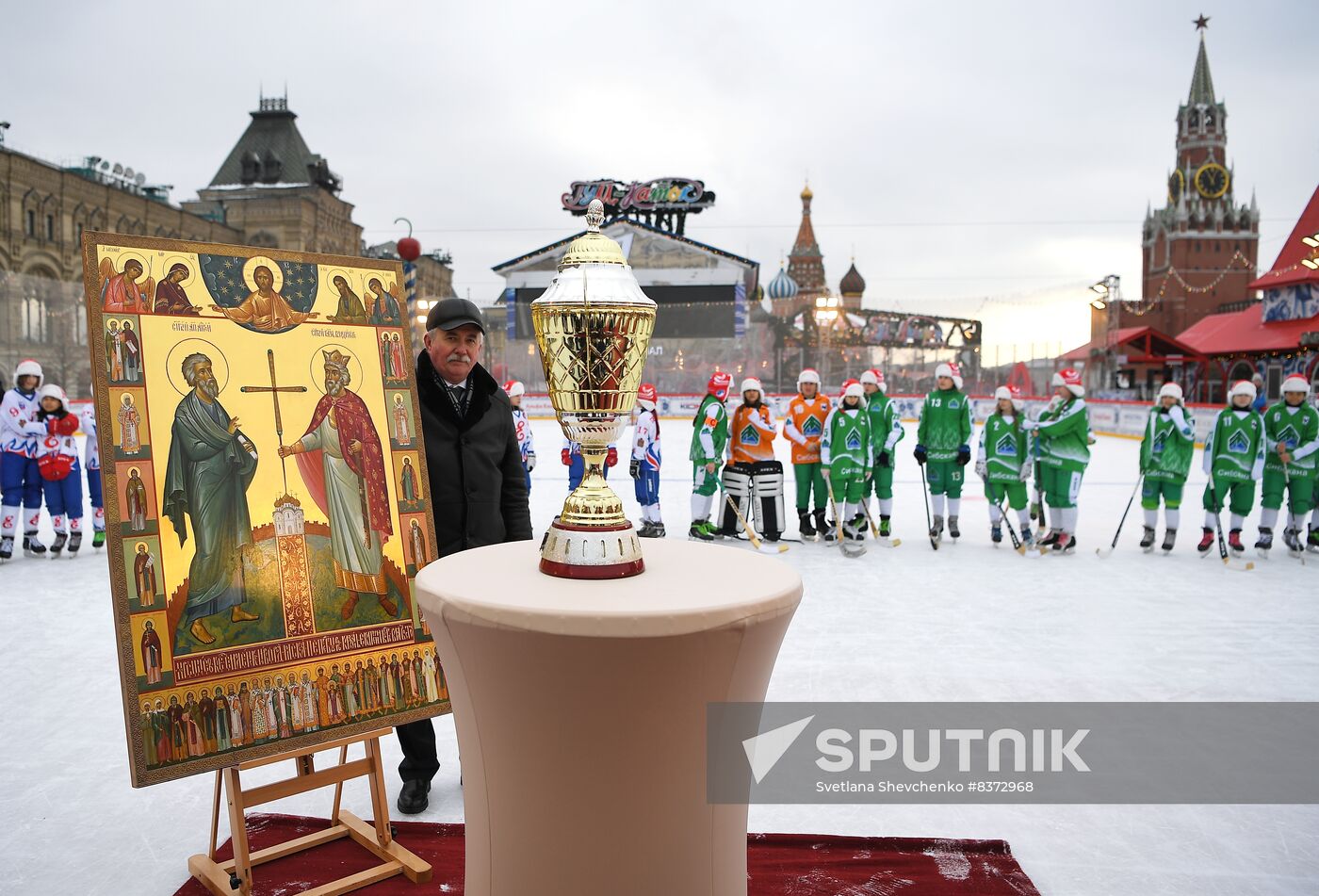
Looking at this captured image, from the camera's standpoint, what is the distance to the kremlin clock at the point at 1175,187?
2097 inches

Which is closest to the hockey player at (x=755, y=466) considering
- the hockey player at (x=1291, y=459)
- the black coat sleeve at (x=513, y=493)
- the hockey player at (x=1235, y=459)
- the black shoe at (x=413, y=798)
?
the hockey player at (x=1235, y=459)

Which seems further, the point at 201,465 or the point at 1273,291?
the point at 1273,291

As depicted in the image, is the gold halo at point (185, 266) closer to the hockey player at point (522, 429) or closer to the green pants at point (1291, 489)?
the hockey player at point (522, 429)

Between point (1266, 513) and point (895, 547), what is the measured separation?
3.80 m

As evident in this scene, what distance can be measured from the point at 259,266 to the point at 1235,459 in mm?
9169

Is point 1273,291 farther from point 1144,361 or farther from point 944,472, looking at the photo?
point 944,472

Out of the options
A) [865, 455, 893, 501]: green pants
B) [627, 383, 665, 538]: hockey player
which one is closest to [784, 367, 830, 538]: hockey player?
[865, 455, 893, 501]: green pants

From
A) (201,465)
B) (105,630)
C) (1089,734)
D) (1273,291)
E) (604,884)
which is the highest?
(1273,291)

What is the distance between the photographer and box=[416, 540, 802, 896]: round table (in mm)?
1610

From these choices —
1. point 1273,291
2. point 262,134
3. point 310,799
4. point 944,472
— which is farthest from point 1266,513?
point 262,134

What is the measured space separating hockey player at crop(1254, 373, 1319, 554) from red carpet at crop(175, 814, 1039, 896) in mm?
7619

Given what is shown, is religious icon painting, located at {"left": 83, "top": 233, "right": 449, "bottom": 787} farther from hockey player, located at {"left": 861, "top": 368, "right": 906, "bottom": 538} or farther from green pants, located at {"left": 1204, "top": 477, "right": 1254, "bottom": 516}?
green pants, located at {"left": 1204, "top": 477, "right": 1254, "bottom": 516}

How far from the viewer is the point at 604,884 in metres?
1.74

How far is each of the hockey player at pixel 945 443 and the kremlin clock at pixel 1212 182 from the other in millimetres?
55415
